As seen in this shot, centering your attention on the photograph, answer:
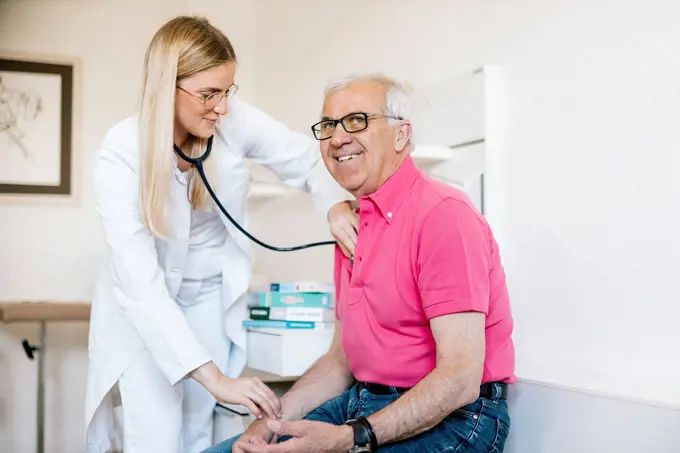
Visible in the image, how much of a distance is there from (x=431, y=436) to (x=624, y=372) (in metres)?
0.45

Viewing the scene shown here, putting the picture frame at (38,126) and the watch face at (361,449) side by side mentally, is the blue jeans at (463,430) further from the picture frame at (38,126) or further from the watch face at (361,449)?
the picture frame at (38,126)

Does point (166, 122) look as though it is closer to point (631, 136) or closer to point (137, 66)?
point (631, 136)

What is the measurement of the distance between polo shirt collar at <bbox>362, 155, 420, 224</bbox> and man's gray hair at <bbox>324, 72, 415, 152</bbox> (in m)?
0.08

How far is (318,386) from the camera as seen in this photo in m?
1.61

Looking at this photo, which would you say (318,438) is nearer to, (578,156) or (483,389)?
(483,389)

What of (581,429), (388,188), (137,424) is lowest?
(137,424)

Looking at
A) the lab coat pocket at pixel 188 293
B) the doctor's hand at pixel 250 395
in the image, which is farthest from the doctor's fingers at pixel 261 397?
the lab coat pocket at pixel 188 293

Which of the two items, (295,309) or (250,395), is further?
(295,309)

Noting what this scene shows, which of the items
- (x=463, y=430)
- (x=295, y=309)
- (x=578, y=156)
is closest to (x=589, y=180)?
(x=578, y=156)

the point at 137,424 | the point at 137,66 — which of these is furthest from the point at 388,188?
the point at 137,66

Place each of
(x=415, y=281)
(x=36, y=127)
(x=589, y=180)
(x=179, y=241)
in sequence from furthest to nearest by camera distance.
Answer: (x=36, y=127), (x=179, y=241), (x=589, y=180), (x=415, y=281)

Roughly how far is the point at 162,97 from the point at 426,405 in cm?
84

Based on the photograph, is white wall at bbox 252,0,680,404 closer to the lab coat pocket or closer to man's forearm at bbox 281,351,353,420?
man's forearm at bbox 281,351,353,420

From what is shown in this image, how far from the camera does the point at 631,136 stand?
147cm
